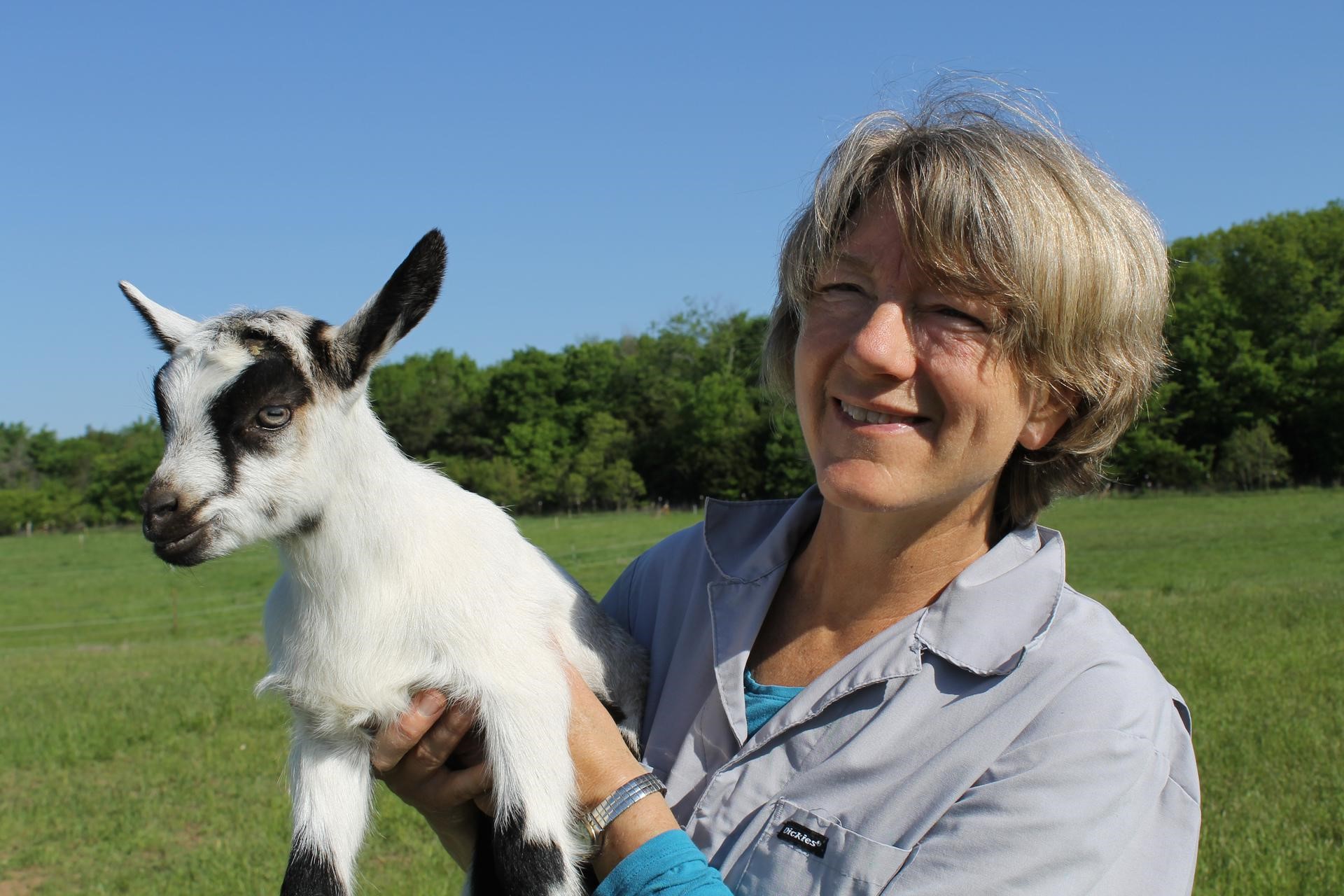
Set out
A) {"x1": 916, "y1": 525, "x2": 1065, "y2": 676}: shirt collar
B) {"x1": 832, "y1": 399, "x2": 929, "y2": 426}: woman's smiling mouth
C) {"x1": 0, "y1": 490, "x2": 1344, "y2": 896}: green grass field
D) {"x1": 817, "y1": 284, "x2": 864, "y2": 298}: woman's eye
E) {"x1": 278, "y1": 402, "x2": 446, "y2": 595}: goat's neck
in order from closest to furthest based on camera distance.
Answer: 1. {"x1": 916, "y1": 525, "x2": 1065, "y2": 676}: shirt collar
2. {"x1": 832, "y1": 399, "x2": 929, "y2": 426}: woman's smiling mouth
3. {"x1": 817, "y1": 284, "x2": 864, "y2": 298}: woman's eye
4. {"x1": 278, "y1": 402, "x2": 446, "y2": 595}: goat's neck
5. {"x1": 0, "y1": 490, "x2": 1344, "y2": 896}: green grass field

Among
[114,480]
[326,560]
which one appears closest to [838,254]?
[326,560]

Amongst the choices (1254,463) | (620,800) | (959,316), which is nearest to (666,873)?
(620,800)

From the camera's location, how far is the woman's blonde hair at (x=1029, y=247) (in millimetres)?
2207

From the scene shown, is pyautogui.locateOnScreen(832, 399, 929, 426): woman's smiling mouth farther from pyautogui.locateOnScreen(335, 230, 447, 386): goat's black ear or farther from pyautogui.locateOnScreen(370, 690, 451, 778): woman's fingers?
pyautogui.locateOnScreen(370, 690, 451, 778): woman's fingers

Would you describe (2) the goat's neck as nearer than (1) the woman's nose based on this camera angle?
No

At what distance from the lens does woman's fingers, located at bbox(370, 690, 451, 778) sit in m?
2.55

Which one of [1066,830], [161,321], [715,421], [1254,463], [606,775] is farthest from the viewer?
[715,421]

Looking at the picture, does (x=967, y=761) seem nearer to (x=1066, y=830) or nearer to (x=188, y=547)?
(x=1066, y=830)

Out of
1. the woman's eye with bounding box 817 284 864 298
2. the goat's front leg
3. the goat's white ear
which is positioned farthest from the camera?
the goat's white ear

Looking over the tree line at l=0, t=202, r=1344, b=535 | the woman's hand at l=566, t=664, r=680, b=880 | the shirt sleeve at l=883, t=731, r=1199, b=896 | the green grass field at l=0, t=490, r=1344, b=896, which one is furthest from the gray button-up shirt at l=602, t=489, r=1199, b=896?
the tree line at l=0, t=202, r=1344, b=535

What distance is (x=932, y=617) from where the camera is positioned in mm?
2256

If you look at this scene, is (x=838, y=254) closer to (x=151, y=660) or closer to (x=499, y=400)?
(x=151, y=660)

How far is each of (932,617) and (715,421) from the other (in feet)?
216

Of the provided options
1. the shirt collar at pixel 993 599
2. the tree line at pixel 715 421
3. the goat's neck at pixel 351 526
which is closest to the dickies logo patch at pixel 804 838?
the shirt collar at pixel 993 599
